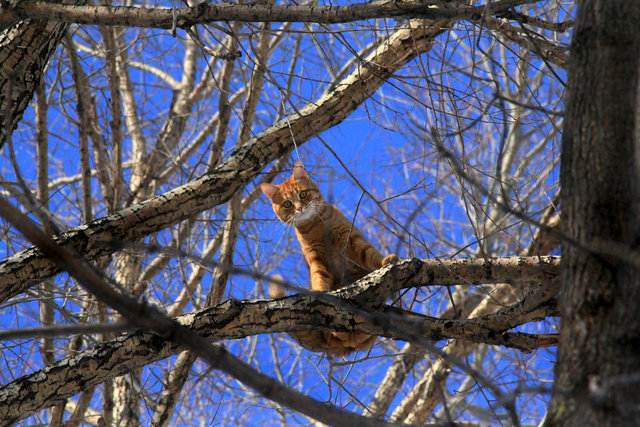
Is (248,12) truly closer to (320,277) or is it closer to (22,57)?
(22,57)

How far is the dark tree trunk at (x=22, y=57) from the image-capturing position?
265 cm

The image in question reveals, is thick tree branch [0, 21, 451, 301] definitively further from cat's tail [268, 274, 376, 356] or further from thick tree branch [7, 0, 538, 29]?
cat's tail [268, 274, 376, 356]

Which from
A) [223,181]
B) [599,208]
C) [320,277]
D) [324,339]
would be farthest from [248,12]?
[320,277]

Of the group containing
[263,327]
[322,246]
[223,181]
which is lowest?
[263,327]

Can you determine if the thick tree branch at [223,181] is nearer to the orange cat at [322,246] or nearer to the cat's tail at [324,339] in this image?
the orange cat at [322,246]

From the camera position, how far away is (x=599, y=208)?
137cm

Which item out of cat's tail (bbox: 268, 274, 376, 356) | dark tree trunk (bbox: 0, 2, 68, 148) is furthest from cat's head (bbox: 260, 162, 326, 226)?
dark tree trunk (bbox: 0, 2, 68, 148)

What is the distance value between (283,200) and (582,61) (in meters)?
2.76

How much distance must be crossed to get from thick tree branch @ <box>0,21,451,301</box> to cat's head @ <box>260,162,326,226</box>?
94cm

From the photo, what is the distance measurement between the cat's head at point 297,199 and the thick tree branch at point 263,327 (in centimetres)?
146

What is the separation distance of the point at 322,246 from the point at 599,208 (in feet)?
8.00

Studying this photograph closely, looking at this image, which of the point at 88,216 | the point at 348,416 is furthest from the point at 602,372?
the point at 88,216

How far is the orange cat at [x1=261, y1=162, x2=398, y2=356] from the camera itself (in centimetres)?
302

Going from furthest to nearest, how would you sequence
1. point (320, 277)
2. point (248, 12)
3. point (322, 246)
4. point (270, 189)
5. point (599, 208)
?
point (270, 189)
point (322, 246)
point (320, 277)
point (248, 12)
point (599, 208)
